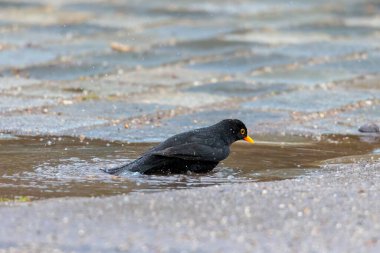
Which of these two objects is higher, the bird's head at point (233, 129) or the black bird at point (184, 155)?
the bird's head at point (233, 129)

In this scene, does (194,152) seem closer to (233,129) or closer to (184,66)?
(233,129)

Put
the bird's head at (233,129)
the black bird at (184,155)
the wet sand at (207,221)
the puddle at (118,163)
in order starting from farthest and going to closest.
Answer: the bird's head at (233,129) → the black bird at (184,155) → the puddle at (118,163) → the wet sand at (207,221)

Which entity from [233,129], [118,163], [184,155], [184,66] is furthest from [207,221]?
[184,66]

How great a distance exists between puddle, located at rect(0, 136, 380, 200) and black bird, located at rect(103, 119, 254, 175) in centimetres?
9

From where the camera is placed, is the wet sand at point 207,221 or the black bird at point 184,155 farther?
the black bird at point 184,155

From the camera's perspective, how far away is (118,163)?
805 cm

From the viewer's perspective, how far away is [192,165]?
25.2 feet

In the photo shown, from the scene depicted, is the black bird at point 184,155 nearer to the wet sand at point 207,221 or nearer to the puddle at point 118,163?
the puddle at point 118,163

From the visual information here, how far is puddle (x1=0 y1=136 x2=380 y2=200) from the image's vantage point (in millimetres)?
6996

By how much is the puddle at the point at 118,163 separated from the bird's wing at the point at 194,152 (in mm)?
126

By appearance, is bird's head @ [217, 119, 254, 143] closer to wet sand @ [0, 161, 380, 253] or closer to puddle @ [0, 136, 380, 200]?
puddle @ [0, 136, 380, 200]

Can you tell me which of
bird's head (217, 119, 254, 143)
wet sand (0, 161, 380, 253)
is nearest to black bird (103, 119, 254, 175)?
bird's head (217, 119, 254, 143)

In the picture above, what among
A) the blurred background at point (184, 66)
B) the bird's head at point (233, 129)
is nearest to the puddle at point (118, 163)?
the bird's head at point (233, 129)

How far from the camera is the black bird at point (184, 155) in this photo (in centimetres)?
754
